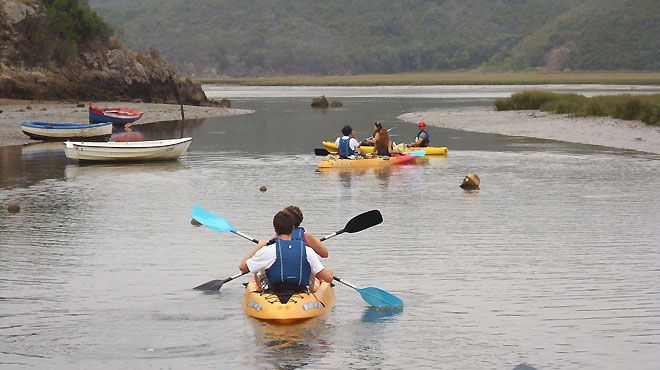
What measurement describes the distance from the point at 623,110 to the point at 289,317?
4548 cm

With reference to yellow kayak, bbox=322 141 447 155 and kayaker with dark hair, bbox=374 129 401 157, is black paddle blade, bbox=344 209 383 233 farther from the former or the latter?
yellow kayak, bbox=322 141 447 155

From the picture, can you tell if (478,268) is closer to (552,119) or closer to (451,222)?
(451,222)

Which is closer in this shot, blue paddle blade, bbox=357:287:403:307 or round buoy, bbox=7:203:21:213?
blue paddle blade, bbox=357:287:403:307

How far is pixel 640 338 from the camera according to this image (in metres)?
13.8

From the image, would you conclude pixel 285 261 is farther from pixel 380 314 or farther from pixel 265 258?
pixel 380 314

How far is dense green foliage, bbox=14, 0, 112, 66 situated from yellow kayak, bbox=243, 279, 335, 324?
6836 cm

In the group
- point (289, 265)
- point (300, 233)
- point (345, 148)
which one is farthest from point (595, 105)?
point (289, 265)

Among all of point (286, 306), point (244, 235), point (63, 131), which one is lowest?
point (63, 131)

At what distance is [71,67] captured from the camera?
82438mm

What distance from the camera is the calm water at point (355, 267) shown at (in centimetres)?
1345

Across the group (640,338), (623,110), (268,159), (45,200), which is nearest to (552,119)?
(623,110)

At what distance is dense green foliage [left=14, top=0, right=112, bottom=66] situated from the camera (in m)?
80.8

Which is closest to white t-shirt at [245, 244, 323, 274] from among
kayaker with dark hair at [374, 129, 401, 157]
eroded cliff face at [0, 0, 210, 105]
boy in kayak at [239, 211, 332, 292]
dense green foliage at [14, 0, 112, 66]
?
boy in kayak at [239, 211, 332, 292]

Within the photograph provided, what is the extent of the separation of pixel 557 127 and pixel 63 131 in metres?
22.8
